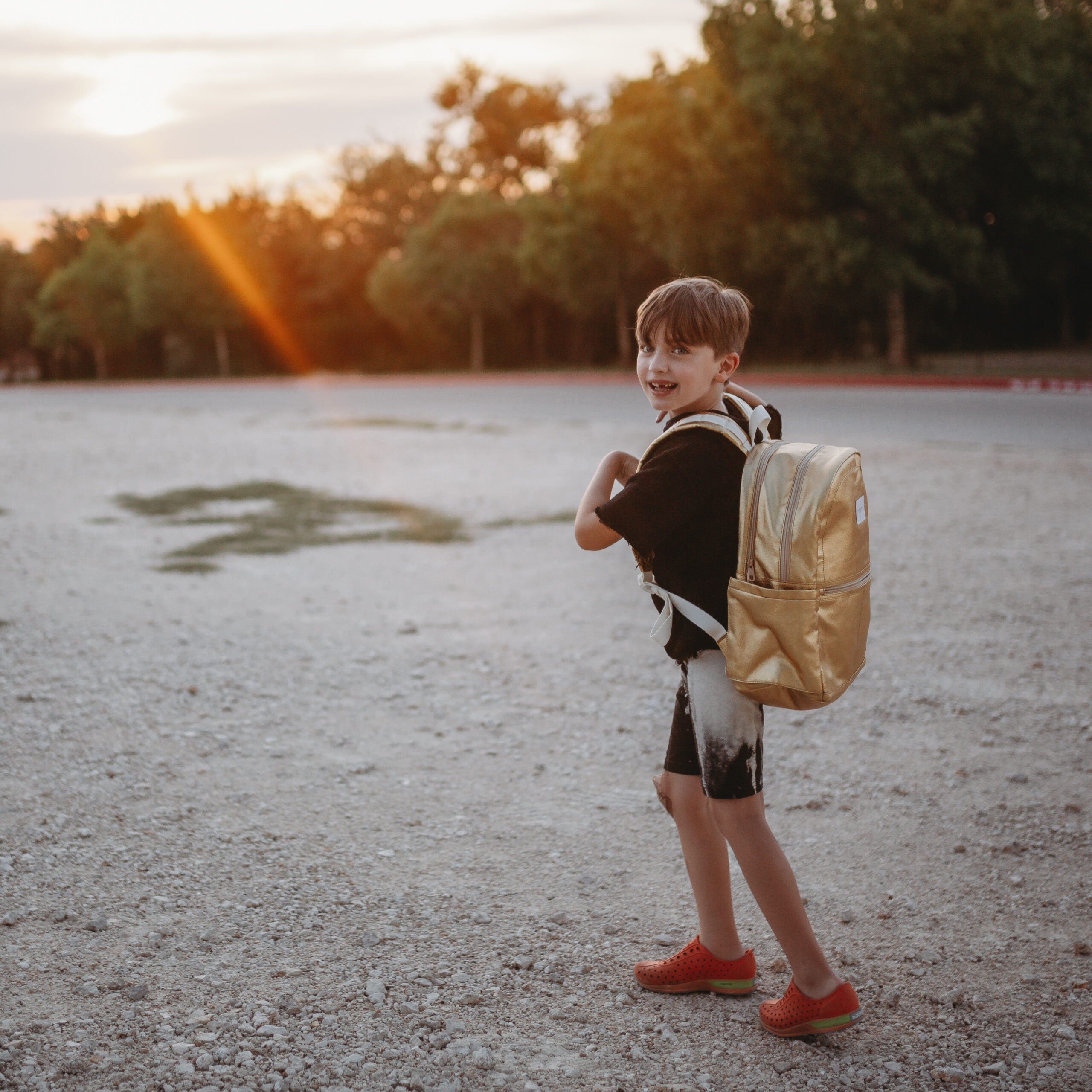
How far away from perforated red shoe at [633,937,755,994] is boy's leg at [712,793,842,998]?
0.22 metres

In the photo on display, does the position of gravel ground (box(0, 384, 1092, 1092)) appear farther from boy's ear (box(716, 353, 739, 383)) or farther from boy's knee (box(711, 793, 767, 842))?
boy's ear (box(716, 353, 739, 383))

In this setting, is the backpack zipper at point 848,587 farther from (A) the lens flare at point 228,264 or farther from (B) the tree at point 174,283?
(B) the tree at point 174,283

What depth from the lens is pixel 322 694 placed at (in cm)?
493

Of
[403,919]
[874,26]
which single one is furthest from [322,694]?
[874,26]

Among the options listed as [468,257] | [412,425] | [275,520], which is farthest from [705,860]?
[468,257]

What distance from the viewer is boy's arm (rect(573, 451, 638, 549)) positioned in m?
2.26

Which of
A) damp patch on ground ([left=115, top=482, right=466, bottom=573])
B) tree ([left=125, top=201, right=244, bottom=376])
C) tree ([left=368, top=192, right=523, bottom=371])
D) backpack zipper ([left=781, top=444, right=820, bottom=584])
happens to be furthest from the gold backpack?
tree ([left=125, top=201, right=244, bottom=376])

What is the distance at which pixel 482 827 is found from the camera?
3.58 metres

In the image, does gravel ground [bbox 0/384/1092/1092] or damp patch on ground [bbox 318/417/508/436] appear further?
damp patch on ground [bbox 318/417/508/436]

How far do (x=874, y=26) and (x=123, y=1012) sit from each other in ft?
86.9

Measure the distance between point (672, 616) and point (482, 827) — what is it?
153 centimetres

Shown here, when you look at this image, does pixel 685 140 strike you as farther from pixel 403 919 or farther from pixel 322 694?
pixel 403 919

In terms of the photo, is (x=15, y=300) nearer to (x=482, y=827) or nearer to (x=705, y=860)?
(x=482, y=827)

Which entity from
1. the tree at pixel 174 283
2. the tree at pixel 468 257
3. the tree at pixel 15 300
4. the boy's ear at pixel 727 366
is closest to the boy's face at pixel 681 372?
the boy's ear at pixel 727 366
